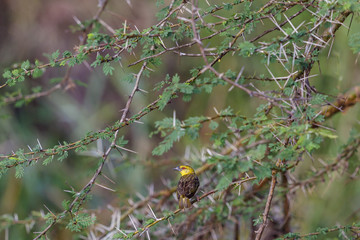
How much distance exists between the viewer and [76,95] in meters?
6.75

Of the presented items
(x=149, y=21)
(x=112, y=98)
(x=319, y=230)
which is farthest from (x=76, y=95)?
(x=319, y=230)

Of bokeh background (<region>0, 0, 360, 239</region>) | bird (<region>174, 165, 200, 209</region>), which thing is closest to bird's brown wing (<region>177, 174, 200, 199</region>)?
bird (<region>174, 165, 200, 209</region>)

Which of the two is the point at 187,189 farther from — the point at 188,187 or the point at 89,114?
the point at 89,114

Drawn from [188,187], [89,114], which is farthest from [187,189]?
[89,114]

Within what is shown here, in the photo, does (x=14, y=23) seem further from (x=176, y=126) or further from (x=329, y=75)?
(x=176, y=126)

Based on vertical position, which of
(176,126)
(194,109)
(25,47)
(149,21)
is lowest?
(194,109)

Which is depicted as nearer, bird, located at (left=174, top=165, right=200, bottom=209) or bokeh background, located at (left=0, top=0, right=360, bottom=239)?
bird, located at (left=174, top=165, right=200, bottom=209)

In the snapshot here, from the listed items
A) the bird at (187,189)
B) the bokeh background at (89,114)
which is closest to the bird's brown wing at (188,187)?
the bird at (187,189)

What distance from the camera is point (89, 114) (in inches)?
221

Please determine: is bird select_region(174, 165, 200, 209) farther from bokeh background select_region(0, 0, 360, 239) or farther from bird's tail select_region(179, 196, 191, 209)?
bokeh background select_region(0, 0, 360, 239)

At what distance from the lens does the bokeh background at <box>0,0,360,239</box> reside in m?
4.32

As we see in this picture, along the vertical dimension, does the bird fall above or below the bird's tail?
above

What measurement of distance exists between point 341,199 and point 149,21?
2677 mm

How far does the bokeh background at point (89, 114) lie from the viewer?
432 centimetres
